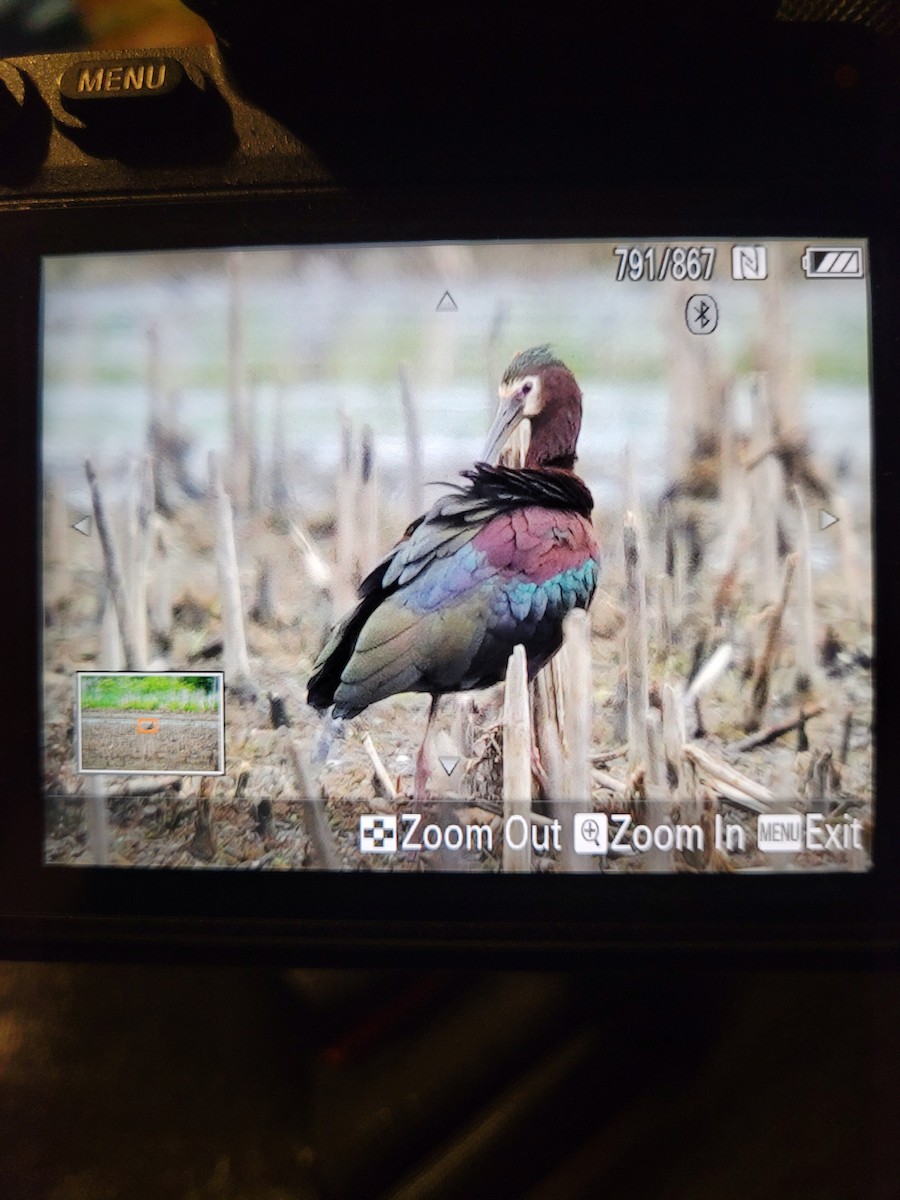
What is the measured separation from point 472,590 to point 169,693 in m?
0.22

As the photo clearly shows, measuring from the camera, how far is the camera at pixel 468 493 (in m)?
0.48

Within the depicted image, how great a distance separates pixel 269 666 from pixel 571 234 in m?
0.35

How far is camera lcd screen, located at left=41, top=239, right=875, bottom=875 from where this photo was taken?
0.48 meters

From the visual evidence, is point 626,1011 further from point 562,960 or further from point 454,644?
point 454,644

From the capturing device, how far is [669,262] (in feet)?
1.59

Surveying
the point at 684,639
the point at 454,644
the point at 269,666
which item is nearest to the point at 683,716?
the point at 684,639

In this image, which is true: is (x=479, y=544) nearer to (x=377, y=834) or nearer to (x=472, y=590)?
(x=472, y=590)

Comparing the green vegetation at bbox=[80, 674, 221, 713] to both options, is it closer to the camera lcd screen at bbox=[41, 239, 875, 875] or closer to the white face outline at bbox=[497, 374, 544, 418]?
the camera lcd screen at bbox=[41, 239, 875, 875]

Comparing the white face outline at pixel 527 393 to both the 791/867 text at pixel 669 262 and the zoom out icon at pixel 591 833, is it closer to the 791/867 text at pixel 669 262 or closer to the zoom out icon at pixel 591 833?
the 791/867 text at pixel 669 262

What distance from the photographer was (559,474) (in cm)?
49

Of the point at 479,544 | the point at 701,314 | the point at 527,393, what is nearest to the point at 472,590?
the point at 479,544

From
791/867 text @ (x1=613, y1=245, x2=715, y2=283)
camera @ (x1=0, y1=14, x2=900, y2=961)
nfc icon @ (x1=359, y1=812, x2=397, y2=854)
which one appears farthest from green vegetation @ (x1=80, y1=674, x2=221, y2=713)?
791/867 text @ (x1=613, y1=245, x2=715, y2=283)

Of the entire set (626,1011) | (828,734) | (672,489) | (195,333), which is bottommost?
(626,1011)

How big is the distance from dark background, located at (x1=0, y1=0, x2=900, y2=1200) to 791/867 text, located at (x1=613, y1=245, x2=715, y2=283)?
0.16ft
